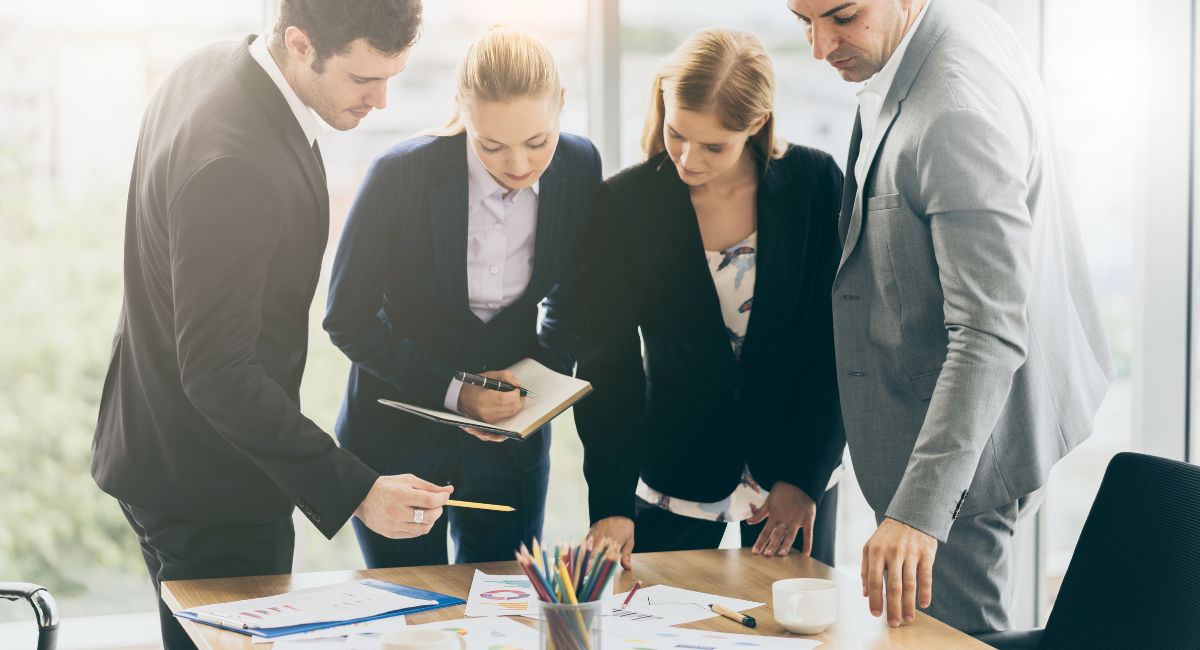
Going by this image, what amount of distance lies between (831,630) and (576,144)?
1.18 meters

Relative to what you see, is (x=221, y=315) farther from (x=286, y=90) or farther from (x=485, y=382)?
(x=485, y=382)

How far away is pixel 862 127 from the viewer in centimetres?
207

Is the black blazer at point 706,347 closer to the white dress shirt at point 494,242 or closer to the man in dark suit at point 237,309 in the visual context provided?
the white dress shirt at point 494,242

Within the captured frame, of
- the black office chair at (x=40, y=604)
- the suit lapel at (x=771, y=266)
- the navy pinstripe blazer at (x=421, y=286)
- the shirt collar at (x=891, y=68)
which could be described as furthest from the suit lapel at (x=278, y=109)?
the shirt collar at (x=891, y=68)

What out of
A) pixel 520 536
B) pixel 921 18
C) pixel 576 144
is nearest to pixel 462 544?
pixel 520 536

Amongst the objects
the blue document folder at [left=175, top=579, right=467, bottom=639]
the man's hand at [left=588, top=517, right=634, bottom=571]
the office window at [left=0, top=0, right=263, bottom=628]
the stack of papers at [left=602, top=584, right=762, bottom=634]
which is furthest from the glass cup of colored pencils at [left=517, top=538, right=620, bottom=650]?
the office window at [left=0, top=0, right=263, bottom=628]

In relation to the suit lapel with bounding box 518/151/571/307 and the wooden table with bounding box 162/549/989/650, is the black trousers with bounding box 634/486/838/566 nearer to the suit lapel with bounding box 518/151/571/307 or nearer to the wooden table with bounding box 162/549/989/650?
the wooden table with bounding box 162/549/989/650

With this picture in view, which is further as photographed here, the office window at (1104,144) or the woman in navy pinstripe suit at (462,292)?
the office window at (1104,144)

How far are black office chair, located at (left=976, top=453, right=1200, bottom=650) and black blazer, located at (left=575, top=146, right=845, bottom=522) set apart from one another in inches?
21.8

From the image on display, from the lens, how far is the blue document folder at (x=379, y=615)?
1.49 metres

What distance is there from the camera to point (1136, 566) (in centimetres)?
161

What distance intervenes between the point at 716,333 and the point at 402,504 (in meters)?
0.73

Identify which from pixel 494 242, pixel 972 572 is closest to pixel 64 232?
pixel 494 242

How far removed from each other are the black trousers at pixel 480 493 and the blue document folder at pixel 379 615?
525 millimetres
